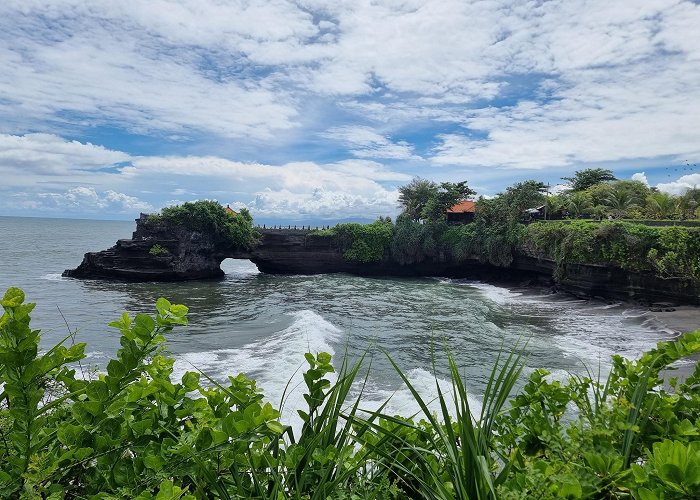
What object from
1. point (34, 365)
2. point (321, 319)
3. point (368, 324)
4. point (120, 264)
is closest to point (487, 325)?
point (368, 324)

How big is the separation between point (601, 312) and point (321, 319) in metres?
12.8

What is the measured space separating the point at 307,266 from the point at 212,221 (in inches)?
322

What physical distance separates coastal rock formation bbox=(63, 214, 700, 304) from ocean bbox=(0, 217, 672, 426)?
1.50 meters

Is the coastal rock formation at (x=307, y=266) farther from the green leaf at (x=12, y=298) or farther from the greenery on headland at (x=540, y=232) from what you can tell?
the green leaf at (x=12, y=298)

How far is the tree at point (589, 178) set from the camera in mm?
41062

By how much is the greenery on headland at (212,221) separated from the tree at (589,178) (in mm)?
31422

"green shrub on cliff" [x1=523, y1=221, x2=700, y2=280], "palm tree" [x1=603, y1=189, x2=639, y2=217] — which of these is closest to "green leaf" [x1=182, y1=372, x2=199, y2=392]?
"green shrub on cliff" [x1=523, y1=221, x2=700, y2=280]

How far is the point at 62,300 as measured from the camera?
21.6 metres

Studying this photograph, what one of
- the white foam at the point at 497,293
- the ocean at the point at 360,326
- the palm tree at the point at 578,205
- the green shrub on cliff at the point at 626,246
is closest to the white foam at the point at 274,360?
the ocean at the point at 360,326

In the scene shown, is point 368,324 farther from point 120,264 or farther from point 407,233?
point 120,264

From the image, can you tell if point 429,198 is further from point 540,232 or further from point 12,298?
point 12,298

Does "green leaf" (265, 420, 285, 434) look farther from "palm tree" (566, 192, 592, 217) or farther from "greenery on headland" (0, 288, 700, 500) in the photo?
"palm tree" (566, 192, 592, 217)

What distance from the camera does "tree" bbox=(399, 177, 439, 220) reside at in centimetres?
3609

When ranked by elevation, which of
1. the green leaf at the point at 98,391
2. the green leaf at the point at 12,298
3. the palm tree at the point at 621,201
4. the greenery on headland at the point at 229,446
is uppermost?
the palm tree at the point at 621,201
